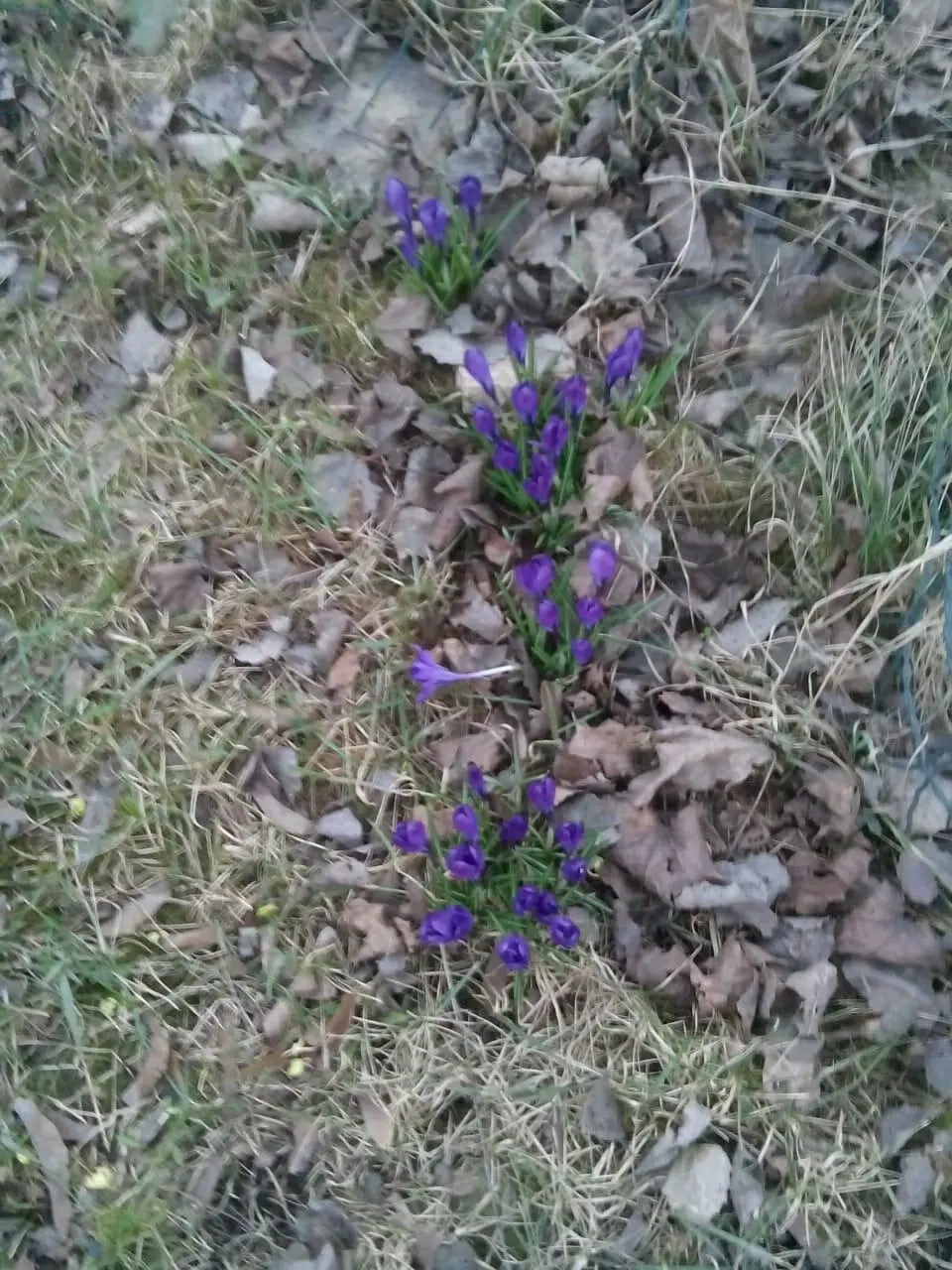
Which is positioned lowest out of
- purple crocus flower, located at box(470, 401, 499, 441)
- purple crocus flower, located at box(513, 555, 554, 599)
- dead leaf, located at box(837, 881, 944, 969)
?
dead leaf, located at box(837, 881, 944, 969)

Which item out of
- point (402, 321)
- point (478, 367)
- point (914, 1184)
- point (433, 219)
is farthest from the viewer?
point (402, 321)

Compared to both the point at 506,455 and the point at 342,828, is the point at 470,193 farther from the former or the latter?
the point at 342,828

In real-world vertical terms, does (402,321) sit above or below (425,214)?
below

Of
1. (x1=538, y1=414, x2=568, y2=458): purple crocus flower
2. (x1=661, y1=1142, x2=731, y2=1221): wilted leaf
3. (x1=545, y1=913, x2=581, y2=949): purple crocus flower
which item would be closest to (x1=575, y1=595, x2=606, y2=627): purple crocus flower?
(x1=538, y1=414, x2=568, y2=458): purple crocus flower

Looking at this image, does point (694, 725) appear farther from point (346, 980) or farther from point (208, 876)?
point (208, 876)

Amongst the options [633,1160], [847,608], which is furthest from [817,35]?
[633,1160]

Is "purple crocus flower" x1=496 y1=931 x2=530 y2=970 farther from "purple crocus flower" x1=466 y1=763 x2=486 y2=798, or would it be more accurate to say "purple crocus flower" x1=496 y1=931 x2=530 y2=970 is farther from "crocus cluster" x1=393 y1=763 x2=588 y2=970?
"purple crocus flower" x1=466 y1=763 x2=486 y2=798

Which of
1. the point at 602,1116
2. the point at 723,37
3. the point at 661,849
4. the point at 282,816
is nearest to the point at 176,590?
the point at 282,816
